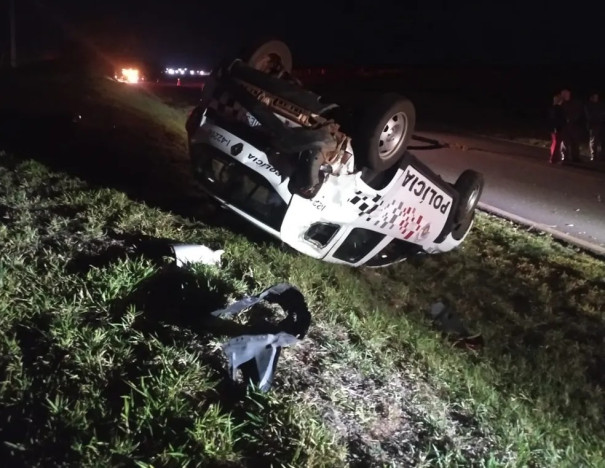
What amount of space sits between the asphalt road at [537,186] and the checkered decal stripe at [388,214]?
2.30 metres

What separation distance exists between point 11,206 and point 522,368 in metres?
4.22

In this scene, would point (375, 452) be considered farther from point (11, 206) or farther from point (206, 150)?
point (11, 206)

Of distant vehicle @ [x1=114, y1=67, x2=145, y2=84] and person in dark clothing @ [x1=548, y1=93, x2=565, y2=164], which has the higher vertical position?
person in dark clothing @ [x1=548, y1=93, x2=565, y2=164]

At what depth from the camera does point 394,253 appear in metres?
6.13

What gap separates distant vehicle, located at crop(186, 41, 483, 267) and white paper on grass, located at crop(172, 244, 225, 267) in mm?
443

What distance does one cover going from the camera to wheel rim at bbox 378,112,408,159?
15.5ft

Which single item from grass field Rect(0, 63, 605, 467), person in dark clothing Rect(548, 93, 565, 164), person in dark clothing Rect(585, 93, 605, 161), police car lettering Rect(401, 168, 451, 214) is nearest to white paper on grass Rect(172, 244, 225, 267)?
grass field Rect(0, 63, 605, 467)

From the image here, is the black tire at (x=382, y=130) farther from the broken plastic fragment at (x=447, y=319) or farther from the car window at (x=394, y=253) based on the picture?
the broken plastic fragment at (x=447, y=319)

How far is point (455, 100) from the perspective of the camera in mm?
28312

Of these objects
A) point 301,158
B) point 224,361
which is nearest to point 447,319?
point 301,158

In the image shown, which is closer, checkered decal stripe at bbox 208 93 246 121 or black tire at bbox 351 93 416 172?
black tire at bbox 351 93 416 172

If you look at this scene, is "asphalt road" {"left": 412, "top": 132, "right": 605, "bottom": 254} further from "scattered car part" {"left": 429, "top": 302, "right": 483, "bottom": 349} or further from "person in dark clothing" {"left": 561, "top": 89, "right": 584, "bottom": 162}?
"scattered car part" {"left": 429, "top": 302, "right": 483, "bottom": 349}

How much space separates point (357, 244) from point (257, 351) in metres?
2.25

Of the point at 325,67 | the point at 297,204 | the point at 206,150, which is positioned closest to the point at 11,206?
the point at 206,150
